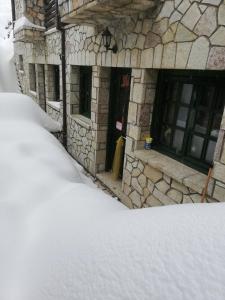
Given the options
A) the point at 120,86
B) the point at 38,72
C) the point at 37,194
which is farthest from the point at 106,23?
the point at 38,72

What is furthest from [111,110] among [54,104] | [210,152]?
[54,104]

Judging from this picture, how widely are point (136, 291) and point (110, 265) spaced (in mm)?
117

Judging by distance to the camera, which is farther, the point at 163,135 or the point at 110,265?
the point at 163,135

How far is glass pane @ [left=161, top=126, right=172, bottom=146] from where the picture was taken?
3482 millimetres

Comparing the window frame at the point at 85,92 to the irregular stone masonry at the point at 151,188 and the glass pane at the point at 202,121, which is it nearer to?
the irregular stone masonry at the point at 151,188

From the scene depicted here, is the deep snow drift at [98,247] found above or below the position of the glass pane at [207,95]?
below

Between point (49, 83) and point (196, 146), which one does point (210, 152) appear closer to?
point (196, 146)

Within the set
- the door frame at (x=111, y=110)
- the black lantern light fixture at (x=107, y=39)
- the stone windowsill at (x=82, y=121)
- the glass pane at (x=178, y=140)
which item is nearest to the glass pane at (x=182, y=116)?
the glass pane at (x=178, y=140)

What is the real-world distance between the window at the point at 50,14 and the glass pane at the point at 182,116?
482cm

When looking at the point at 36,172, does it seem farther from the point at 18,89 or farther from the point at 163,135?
the point at 18,89

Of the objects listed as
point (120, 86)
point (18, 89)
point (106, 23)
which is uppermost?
point (106, 23)

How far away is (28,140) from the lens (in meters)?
2.26

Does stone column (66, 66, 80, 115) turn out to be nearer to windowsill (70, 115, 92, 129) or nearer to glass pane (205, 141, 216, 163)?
windowsill (70, 115, 92, 129)

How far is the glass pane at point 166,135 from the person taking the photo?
3482mm
